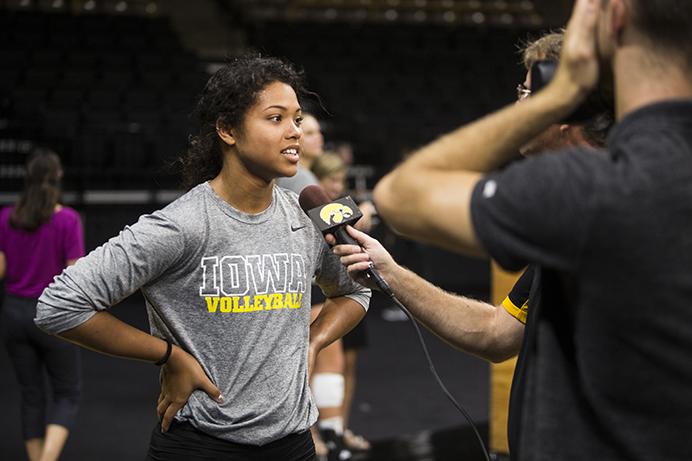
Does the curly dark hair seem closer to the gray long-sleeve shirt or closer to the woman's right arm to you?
the gray long-sleeve shirt

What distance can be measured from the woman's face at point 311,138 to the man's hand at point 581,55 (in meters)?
3.30

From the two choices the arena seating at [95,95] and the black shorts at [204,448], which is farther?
the arena seating at [95,95]

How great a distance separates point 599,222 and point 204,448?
1170mm

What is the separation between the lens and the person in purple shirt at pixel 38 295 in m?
4.14

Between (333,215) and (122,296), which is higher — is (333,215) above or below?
above

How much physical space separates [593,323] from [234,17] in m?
14.2

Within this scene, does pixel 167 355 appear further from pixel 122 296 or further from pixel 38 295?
pixel 38 295

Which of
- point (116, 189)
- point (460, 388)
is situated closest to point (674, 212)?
point (460, 388)

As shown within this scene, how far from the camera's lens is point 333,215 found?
1780 millimetres

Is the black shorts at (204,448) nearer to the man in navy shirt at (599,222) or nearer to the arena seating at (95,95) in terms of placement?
the man in navy shirt at (599,222)

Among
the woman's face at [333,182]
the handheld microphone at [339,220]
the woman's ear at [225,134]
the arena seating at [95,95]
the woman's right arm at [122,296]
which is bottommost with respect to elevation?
the woman's right arm at [122,296]

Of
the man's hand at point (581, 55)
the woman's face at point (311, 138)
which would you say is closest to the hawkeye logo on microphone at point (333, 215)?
the man's hand at point (581, 55)

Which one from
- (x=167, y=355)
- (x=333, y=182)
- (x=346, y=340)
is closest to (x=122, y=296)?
(x=167, y=355)

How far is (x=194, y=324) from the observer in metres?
1.91
